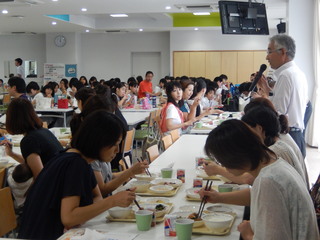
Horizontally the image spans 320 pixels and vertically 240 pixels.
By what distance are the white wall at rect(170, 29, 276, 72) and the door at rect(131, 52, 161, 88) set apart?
1.45m

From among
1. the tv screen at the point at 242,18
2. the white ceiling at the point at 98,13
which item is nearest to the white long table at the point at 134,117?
the tv screen at the point at 242,18

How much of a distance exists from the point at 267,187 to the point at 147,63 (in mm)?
16062

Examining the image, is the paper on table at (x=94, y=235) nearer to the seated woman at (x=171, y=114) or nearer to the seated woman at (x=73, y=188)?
the seated woman at (x=73, y=188)

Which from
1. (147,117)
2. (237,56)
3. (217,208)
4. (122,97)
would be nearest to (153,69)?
(237,56)

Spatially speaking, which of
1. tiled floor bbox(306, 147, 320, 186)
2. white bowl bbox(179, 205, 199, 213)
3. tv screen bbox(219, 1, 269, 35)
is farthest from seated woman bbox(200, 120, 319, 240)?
tv screen bbox(219, 1, 269, 35)

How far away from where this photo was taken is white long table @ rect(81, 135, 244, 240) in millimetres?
2266

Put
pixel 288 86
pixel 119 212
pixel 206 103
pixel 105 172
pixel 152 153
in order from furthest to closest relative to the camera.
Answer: pixel 206 103
pixel 288 86
pixel 152 153
pixel 105 172
pixel 119 212

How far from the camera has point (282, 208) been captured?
71.4 inches

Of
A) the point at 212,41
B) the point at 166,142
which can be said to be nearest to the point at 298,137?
the point at 166,142

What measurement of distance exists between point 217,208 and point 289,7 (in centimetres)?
622

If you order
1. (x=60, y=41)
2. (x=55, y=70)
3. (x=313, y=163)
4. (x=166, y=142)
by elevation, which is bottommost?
(x=313, y=163)

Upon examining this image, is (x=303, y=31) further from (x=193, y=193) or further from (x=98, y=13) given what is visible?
(x=193, y=193)

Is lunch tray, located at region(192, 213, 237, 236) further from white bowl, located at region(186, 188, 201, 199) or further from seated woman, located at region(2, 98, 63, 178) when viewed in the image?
seated woman, located at region(2, 98, 63, 178)

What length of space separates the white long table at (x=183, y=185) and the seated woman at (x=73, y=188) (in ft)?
0.37
